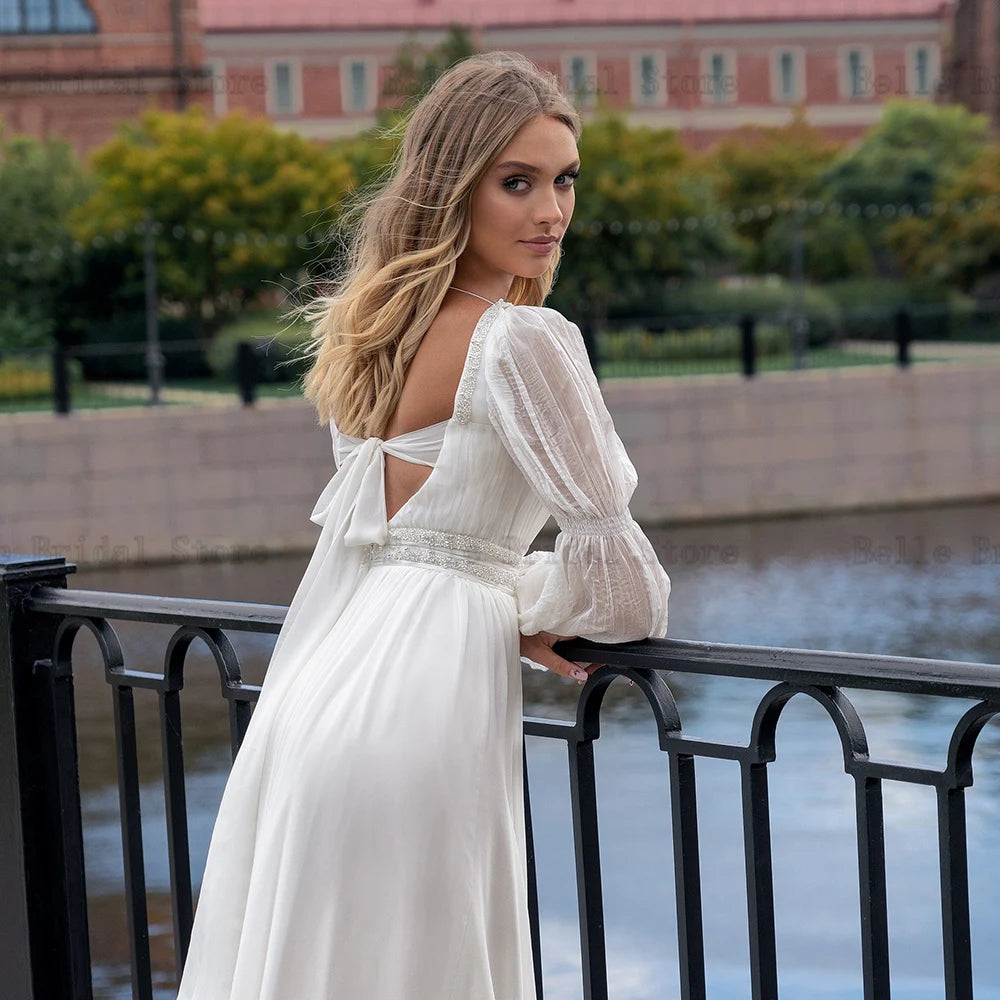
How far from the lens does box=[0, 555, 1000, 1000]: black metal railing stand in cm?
178

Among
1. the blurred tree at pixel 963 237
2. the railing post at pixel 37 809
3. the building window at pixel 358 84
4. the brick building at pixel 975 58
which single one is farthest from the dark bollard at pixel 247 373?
the brick building at pixel 975 58

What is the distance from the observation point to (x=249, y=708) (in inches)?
98.2

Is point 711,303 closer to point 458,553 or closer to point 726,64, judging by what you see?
point 458,553

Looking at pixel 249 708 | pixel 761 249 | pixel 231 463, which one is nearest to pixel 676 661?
pixel 249 708

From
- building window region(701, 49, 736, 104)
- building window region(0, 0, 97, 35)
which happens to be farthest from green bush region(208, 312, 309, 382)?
building window region(701, 49, 736, 104)

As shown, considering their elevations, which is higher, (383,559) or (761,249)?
(761,249)

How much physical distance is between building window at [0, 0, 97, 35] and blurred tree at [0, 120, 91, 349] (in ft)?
37.3

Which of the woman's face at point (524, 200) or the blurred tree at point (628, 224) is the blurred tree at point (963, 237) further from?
the woman's face at point (524, 200)

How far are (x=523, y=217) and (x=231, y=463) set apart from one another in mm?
12174

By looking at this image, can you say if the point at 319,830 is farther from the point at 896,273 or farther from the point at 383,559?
the point at 896,273

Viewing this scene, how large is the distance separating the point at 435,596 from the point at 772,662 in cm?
46

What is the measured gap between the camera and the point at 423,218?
215cm

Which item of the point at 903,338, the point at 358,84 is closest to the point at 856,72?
the point at 358,84

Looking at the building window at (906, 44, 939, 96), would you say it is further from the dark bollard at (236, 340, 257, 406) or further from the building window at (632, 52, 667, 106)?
the dark bollard at (236, 340, 257, 406)
